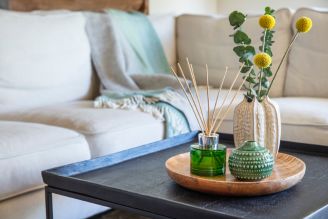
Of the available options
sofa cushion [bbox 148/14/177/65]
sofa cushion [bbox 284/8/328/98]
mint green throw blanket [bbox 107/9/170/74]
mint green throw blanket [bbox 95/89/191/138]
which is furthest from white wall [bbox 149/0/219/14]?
mint green throw blanket [bbox 95/89/191/138]

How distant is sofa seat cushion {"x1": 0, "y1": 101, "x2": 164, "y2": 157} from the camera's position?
203cm

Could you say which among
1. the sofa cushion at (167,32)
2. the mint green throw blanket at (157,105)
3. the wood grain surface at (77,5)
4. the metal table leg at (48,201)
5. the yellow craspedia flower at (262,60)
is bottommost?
the metal table leg at (48,201)

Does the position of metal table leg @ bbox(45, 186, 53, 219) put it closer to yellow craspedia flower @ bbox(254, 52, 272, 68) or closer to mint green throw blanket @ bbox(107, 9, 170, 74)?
yellow craspedia flower @ bbox(254, 52, 272, 68)

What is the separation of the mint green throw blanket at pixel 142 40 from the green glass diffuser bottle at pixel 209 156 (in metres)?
1.58

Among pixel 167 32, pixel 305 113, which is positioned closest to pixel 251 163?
pixel 305 113

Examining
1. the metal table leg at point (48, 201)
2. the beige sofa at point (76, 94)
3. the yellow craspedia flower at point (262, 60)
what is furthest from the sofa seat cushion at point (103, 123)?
the yellow craspedia flower at point (262, 60)

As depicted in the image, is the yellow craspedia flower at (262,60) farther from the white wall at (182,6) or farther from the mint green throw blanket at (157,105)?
the white wall at (182,6)

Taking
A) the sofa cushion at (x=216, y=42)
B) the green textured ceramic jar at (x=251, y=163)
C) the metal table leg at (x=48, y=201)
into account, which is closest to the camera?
the green textured ceramic jar at (x=251, y=163)

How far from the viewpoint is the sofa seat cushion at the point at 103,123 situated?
2.03 meters

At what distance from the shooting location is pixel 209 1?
4.30 m

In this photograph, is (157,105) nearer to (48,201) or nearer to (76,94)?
(76,94)

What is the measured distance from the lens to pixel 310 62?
2758 mm

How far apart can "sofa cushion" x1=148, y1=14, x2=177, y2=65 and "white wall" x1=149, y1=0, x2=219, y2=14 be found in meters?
0.59

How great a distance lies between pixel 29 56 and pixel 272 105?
128 centimetres
